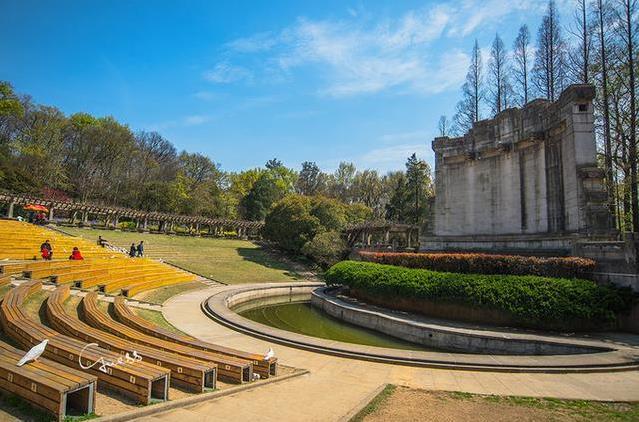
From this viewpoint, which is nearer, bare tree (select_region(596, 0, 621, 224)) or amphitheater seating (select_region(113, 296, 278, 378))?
amphitheater seating (select_region(113, 296, 278, 378))

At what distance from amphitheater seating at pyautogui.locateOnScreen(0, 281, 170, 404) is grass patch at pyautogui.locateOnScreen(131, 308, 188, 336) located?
5463 millimetres

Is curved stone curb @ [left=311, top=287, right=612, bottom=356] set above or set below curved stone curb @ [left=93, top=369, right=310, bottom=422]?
below

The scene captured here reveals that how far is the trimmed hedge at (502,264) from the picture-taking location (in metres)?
14.5

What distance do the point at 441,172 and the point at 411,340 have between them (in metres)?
14.1

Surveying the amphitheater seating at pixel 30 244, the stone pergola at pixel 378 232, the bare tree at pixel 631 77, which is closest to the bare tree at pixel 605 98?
the bare tree at pixel 631 77

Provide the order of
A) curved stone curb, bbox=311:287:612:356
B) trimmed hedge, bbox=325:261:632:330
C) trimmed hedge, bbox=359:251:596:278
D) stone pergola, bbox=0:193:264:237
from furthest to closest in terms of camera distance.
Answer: stone pergola, bbox=0:193:264:237 < trimmed hedge, bbox=359:251:596:278 < trimmed hedge, bbox=325:261:632:330 < curved stone curb, bbox=311:287:612:356

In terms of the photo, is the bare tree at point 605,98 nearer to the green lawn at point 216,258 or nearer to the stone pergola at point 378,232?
the stone pergola at point 378,232

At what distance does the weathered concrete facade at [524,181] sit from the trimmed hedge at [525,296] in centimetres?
410

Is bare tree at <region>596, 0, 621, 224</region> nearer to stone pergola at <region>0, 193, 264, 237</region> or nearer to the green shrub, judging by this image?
the green shrub

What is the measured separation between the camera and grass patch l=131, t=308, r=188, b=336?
13093 millimetres

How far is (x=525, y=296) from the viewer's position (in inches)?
551

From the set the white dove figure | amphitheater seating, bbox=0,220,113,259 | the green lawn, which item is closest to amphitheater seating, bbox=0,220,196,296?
amphitheater seating, bbox=0,220,113,259

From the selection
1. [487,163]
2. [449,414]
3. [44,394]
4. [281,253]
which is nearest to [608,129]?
[487,163]

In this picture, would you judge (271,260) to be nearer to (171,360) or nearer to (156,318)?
(156,318)
